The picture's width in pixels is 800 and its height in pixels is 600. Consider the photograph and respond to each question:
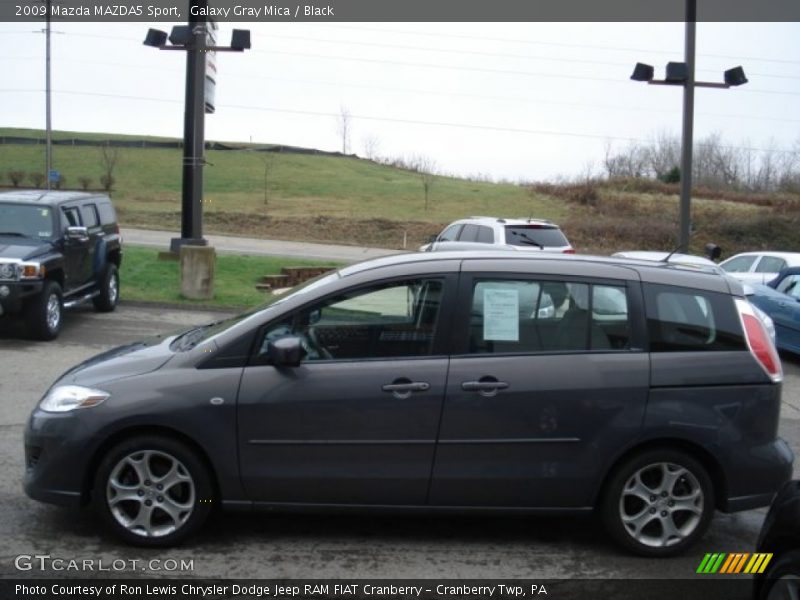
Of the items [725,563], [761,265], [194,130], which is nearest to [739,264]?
[761,265]

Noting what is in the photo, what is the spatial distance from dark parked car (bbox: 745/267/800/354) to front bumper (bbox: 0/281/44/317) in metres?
9.66

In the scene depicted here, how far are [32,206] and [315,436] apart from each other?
8.80m

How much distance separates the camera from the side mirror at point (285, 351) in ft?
15.5

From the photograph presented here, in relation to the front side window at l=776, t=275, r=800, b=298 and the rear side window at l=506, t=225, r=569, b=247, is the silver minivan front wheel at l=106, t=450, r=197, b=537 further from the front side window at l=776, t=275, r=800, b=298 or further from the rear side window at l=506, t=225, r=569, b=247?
the rear side window at l=506, t=225, r=569, b=247

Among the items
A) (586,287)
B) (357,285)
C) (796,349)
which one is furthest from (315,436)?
(796,349)

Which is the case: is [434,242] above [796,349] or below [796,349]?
above

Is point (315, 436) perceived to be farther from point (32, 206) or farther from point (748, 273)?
point (748, 273)

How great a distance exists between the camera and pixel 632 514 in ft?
16.1

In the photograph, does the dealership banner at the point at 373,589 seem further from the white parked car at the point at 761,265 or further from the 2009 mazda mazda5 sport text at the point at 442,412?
the white parked car at the point at 761,265

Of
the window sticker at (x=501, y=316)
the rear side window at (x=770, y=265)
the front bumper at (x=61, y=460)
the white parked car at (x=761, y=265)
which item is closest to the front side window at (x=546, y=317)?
the window sticker at (x=501, y=316)

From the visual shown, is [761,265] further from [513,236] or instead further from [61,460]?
[61,460]

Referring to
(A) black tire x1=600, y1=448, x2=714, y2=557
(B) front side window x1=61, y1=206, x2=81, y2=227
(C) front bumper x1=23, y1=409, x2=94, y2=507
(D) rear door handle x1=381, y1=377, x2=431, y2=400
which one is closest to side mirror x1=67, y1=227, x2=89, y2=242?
(B) front side window x1=61, y1=206, x2=81, y2=227

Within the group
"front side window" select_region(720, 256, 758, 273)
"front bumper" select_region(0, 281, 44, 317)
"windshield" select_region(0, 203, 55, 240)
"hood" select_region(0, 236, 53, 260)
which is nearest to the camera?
"front bumper" select_region(0, 281, 44, 317)

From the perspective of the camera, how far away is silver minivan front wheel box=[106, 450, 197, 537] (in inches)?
187
